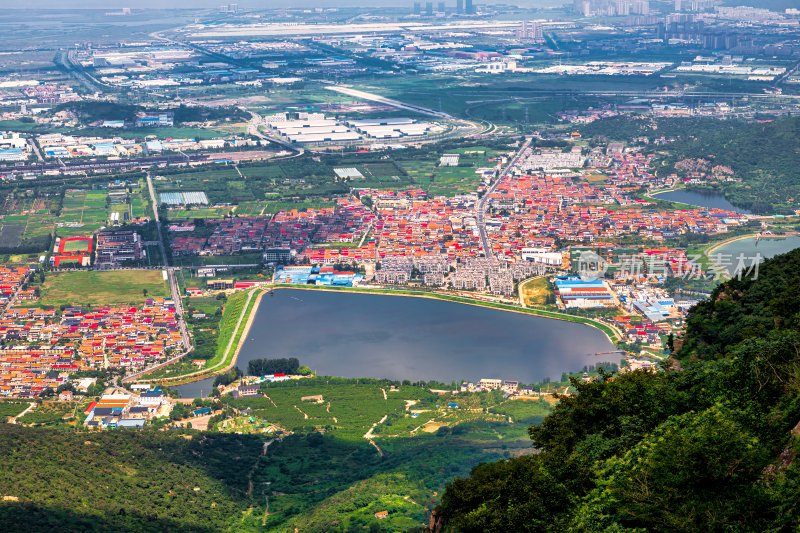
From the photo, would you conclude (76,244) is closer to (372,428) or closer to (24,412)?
(24,412)

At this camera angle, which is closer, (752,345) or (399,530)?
(752,345)

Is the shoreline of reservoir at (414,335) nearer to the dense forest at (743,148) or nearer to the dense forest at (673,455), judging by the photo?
the dense forest at (673,455)

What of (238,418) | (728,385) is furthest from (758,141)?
(728,385)

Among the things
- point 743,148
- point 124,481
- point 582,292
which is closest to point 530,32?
point 743,148

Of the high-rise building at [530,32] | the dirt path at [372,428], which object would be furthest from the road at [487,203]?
the high-rise building at [530,32]

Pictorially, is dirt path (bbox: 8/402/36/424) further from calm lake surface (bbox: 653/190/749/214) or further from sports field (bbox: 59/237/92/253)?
calm lake surface (bbox: 653/190/749/214)

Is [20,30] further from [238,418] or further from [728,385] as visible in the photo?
[728,385]
